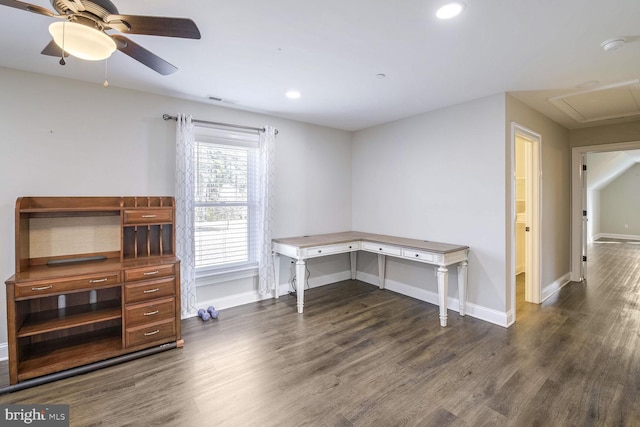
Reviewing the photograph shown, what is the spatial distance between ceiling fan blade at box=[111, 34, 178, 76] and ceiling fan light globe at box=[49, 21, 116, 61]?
13 cm

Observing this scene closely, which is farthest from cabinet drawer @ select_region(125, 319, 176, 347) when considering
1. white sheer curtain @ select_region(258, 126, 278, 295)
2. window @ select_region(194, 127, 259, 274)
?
white sheer curtain @ select_region(258, 126, 278, 295)

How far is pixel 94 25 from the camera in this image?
155cm

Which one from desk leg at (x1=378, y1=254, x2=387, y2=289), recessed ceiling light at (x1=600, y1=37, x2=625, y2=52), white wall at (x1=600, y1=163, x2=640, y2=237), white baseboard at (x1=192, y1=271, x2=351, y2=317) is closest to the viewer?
recessed ceiling light at (x1=600, y1=37, x2=625, y2=52)

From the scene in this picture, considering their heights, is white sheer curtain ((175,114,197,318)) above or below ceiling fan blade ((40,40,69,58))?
below

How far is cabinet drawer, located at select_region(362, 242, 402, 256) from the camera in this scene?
3.61 meters

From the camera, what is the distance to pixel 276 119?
4.13 m

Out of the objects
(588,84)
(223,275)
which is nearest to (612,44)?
(588,84)

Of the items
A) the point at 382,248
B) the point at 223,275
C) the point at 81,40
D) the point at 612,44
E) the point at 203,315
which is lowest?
the point at 203,315

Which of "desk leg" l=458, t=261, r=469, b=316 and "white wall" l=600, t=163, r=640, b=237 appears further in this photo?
"white wall" l=600, t=163, r=640, b=237

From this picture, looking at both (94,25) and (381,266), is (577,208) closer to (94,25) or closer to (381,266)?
(381,266)

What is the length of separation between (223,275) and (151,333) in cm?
113

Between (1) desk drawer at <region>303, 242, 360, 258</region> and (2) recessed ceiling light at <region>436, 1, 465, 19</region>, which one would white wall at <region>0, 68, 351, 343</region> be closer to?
(1) desk drawer at <region>303, 242, 360, 258</region>

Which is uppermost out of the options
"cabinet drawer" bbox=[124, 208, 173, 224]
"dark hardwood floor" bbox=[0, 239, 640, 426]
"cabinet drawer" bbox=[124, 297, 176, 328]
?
"cabinet drawer" bbox=[124, 208, 173, 224]

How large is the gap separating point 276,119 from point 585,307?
469cm
